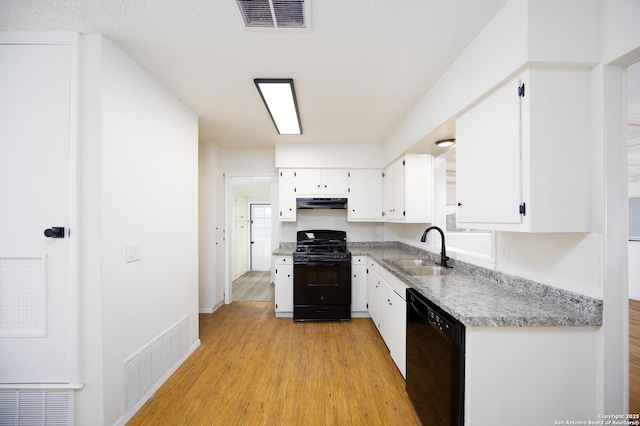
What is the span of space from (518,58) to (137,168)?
2460 mm

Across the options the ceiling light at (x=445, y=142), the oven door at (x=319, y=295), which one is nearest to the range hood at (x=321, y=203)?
the oven door at (x=319, y=295)

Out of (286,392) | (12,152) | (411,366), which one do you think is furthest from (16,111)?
(411,366)

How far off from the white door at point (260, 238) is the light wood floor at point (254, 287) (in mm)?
301

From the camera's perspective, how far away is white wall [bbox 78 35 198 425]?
1474 mm

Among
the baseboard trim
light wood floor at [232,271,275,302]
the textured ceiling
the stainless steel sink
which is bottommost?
light wood floor at [232,271,275,302]

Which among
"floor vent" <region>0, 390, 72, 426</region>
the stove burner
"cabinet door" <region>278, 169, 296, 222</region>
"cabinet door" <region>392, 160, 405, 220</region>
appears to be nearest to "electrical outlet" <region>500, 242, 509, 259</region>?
"cabinet door" <region>392, 160, 405, 220</region>

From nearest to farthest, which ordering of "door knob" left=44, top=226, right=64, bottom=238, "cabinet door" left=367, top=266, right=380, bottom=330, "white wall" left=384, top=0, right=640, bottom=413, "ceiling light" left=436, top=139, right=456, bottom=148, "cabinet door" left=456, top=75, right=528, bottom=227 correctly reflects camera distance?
"white wall" left=384, top=0, right=640, bottom=413, "cabinet door" left=456, top=75, right=528, bottom=227, "door knob" left=44, top=226, right=64, bottom=238, "ceiling light" left=436, top=139, right=456, bottom=148, "cabinet door" left=367, top=266, right=380, bottom=330

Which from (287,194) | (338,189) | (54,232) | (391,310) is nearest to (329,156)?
(338,189)

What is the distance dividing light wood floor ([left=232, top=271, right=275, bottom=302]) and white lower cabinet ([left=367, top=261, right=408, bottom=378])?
2.04 m

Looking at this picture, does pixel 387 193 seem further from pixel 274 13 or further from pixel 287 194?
pixel 274 13

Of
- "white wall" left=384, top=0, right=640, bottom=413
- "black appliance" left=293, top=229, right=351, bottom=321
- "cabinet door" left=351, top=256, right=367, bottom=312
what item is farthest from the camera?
"cabinet door" left=351, top=256, right=367, bottom=312

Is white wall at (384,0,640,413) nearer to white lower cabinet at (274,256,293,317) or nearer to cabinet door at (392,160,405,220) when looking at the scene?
cabinet door at (392,160,405,220)

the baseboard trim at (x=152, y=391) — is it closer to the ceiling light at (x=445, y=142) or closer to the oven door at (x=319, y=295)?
the oven door at (x=319, y=295)

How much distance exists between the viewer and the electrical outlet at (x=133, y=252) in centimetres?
165
